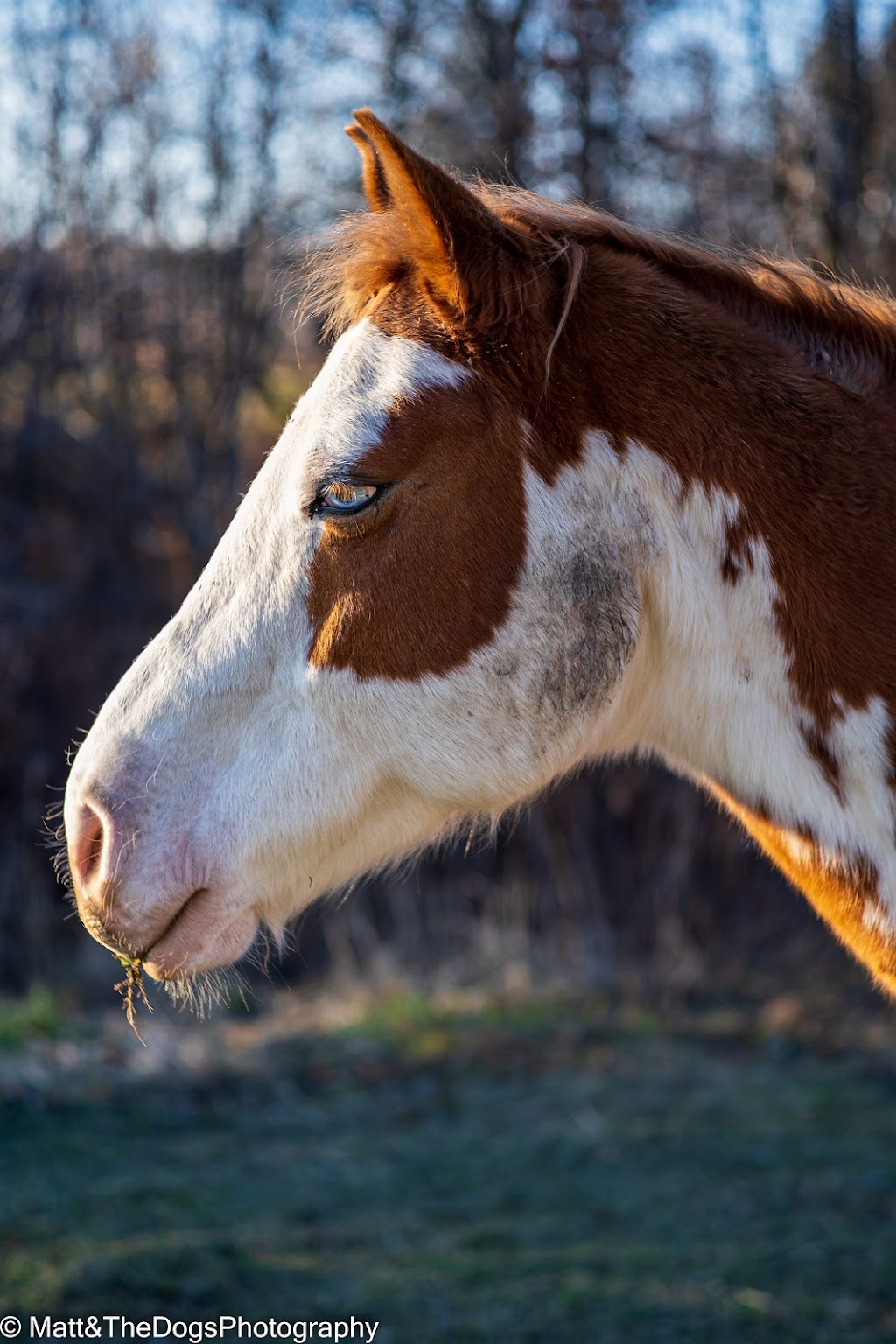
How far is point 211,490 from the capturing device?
259 inches

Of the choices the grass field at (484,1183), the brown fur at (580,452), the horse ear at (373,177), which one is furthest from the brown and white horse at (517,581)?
the grass field at (484,1183)

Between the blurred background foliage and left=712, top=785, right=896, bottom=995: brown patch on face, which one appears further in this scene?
the blurred background foliage

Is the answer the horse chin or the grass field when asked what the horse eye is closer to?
the horse chin

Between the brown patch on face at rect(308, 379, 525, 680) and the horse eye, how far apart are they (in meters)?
0.02

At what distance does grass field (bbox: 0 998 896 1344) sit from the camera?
323 cm

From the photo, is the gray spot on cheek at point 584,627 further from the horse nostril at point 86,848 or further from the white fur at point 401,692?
the horse nostril at point 86,848

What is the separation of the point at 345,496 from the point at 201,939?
804 mm

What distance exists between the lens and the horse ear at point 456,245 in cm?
187

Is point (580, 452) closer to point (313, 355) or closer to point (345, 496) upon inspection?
point (345, 496)

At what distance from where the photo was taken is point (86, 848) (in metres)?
2.00

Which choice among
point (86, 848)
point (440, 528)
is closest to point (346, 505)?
point (440, 528)

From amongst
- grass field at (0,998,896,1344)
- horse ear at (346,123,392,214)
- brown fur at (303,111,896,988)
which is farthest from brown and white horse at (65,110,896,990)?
grass field at (0,998,896,1344)

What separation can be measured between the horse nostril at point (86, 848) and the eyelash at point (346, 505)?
64 centimetres

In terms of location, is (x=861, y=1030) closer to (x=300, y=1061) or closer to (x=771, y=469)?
(x=300, y=1061)
